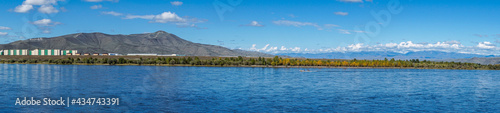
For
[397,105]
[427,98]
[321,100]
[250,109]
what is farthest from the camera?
[427,98]

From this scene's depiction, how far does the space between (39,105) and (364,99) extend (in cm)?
3435

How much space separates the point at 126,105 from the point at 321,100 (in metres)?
20.9

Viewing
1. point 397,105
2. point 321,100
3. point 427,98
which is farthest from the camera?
point 427,98

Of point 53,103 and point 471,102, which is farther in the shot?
point 471,102

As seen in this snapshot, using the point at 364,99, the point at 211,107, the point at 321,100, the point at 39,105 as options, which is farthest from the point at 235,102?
the point at 39,105

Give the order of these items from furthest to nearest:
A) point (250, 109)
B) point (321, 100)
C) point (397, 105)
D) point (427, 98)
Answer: point (427, 98) → point (321, 100) → point (397, 105) → point (250, 109)

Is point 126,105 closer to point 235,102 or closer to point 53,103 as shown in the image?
point 53,103

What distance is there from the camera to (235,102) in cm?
4772

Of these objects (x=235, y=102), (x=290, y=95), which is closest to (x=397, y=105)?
(x=290, y=95)

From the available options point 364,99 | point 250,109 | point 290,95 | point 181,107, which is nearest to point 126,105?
point 181,107

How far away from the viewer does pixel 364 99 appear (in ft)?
172

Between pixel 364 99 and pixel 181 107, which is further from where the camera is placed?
pixel 364 99

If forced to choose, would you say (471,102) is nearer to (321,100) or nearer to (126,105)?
(321,100)

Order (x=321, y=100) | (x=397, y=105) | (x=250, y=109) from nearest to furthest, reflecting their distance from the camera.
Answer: (x=250, y=109), (x=397, y=105), (x=321, y=100)
